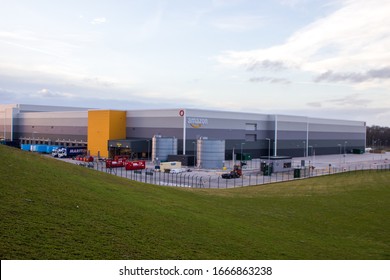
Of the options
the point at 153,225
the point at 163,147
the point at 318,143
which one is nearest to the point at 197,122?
the point at 163,147

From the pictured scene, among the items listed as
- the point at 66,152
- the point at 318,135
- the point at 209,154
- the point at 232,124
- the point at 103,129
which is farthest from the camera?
the point at 318,135

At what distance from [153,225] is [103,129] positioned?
60.3 meters

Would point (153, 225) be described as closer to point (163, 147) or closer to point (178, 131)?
point (163, 147)

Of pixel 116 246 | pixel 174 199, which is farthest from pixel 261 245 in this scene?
pixel 174 199

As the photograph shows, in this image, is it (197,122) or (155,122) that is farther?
(155,122)

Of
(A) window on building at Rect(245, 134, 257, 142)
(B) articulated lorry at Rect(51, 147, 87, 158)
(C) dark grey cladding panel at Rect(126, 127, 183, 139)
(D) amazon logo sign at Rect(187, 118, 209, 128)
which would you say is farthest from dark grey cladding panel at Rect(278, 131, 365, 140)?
(B) articulated lorry at Rect(51, 147, 87, 158)

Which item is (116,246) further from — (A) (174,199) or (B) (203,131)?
(B) (203,131)

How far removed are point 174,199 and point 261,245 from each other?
8.06 metres

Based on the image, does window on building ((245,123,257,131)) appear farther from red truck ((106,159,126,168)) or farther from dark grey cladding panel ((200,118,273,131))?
red truck ((106,159,126,168))

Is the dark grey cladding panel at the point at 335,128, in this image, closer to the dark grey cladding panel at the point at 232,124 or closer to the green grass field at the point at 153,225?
the dark grey cladding panel at the point at 232,124

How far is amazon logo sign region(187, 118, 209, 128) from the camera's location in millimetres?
65062

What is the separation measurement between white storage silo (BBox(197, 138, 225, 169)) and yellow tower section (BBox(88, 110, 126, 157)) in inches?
752

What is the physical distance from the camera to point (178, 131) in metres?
65.2

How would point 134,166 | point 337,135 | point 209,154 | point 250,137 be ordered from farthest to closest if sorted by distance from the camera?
point 337,135 < point 250,137 < point 209,154 < point 134,166
